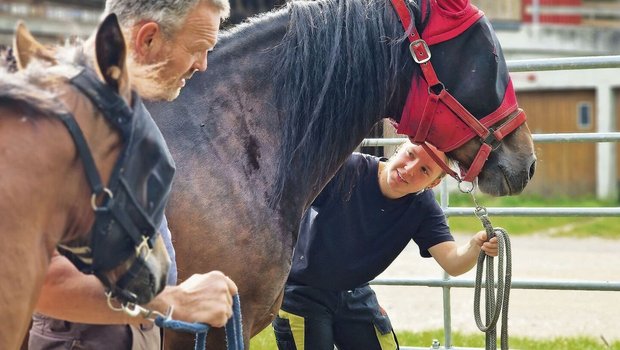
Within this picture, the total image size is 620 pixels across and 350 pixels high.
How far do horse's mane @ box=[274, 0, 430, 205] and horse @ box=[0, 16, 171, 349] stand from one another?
1222 millimetres

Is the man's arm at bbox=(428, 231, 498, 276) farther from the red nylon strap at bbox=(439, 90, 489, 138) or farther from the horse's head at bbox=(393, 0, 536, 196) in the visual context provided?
the red nylon strap at bbox=(439, 90, 489, 138)

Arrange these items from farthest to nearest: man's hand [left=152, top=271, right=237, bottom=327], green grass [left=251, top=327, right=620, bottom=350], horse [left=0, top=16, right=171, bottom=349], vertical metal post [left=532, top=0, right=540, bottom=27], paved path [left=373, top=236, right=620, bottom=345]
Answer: vertical metal post [left=532, top=0, right=540, bottom=27] → paved path [left=373, top=236, right=620, bottom=345] → green grass [left=251, top=327, right=620, bottom=350] → man's hand [left=152, top=271, right=237, bottom=327] → horse [left=0, top=16, right=171, bottom=349]

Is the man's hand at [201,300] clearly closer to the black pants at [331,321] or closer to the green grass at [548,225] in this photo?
the black pants at [331,321]

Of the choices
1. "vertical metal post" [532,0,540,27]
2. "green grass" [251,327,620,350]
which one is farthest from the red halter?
"vertical metal post" [532,0,540,27]

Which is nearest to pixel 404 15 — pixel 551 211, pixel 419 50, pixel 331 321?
pixel 419 50

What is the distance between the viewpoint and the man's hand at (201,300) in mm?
1993

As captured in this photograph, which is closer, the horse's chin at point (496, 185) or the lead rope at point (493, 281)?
the horse's chin at point (496, 185)

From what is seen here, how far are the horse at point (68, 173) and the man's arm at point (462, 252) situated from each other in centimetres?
201

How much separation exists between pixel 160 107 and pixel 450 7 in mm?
997

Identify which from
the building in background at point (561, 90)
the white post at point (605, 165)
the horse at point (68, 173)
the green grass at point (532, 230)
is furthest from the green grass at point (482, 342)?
the white post at point (605, 165)

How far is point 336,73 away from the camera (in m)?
3.08

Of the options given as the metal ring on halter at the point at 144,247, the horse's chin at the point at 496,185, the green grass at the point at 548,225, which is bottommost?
the green grass at the point at 548,225

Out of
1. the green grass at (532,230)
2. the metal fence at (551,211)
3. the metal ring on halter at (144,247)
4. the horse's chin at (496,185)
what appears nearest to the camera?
the metal ring on halter at (144,247)

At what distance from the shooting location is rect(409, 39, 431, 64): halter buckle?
3.13 meters
